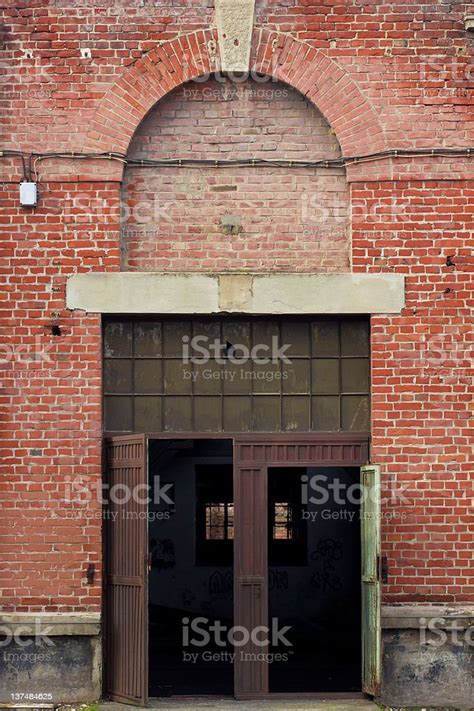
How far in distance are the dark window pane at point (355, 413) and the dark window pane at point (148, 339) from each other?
1.98 metres

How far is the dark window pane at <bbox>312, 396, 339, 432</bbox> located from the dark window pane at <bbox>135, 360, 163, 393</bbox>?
1.60m

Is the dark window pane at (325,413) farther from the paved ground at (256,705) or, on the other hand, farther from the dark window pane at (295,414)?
the paved ground at (256,705)

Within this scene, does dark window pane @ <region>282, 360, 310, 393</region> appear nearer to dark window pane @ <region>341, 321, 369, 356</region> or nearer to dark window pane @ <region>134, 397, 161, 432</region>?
dark window pane @ <region>341, 321, 369, 356</region>

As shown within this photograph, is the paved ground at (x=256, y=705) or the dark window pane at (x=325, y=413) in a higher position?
the dark window pane at (x=325, y=413)

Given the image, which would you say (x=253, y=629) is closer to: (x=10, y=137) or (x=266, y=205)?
(x=266, y=205)

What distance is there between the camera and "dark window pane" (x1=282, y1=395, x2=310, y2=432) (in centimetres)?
1094

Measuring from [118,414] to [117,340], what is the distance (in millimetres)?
755

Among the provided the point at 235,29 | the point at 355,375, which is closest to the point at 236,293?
the point at 355,375

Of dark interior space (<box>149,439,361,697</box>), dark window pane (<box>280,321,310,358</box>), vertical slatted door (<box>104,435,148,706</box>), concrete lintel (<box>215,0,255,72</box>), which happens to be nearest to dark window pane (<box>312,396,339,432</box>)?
dark window pane (<box>280,321,310,358</box>)

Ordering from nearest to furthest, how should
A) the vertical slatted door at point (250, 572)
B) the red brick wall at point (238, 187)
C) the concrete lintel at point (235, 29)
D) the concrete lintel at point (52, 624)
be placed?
the concrete lintel at point (52, 624) < the vertical slatted door at point (250, 572) < the concrete lintel at point (235, 29) < the red brick wall at point (238, 187)

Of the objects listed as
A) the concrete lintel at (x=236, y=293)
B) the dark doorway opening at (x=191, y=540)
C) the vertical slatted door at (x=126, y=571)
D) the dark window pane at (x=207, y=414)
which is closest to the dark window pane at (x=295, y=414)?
the dark window pane at (x=207, y=414)

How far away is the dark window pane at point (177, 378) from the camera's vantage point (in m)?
11.0

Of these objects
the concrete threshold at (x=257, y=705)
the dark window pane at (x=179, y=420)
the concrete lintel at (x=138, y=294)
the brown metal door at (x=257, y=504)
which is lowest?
the concrete threshold at (x=257, y=705)

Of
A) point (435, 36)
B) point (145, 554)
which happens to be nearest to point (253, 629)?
point (145, 554)
